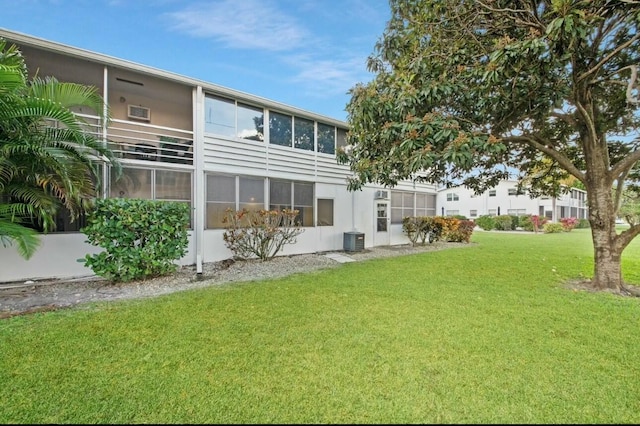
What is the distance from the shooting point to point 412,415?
7.71ft

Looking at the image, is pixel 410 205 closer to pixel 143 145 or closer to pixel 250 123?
pixel 250 123

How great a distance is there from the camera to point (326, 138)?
12.1m

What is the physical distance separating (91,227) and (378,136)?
6247mm

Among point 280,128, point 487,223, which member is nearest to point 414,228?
point 280,128

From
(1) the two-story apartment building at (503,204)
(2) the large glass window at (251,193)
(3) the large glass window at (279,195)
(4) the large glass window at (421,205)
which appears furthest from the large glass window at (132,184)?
(1) the two-story apartment building at (503,204)

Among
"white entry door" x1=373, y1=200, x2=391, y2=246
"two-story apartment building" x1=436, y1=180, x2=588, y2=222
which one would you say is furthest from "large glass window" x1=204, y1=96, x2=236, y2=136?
"two-story apartment building" x1=436, y1=180, x2=588, y2=222

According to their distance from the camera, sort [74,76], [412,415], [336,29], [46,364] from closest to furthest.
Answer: [412,415] → [46,364] → [74,76] → [336,29]

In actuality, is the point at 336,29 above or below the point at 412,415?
above

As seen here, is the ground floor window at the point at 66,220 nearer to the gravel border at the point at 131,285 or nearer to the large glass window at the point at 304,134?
the gravel border at the point at 131,285

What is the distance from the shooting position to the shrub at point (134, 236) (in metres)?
6.39

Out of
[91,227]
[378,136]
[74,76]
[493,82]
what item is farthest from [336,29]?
[91,227]

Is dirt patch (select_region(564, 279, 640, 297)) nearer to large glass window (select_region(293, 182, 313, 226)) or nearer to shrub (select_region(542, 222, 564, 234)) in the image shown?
large glass window (select_region(293, 182, 313, 226))

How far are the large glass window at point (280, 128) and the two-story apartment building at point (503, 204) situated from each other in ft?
78.9

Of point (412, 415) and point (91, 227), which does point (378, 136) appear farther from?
point (91, 227)
